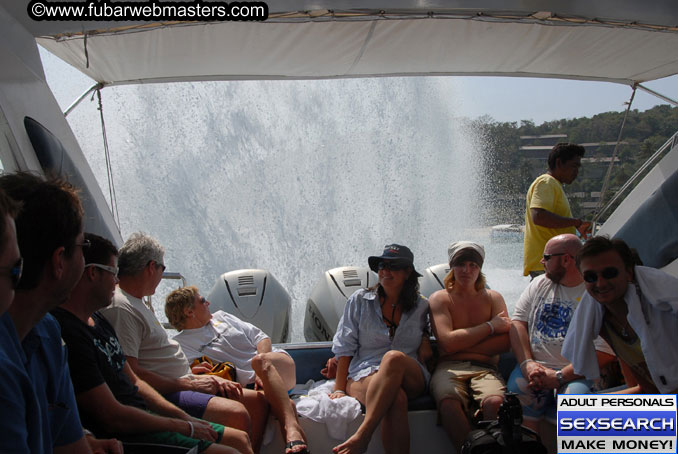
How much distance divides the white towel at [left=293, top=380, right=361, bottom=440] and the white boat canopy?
2.30 meters

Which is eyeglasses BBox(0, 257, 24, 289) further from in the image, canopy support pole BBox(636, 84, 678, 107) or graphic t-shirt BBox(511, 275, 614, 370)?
canopy support pole BBox(636, 84, 678, 107)

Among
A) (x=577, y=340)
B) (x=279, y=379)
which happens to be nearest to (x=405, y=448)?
(x=279, y=379)

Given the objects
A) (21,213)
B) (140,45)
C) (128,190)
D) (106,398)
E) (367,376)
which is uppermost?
(140,45)

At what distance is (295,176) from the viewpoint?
32.3ft

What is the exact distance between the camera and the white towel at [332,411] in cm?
→ 277

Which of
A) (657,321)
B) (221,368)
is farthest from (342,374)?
(657,321)

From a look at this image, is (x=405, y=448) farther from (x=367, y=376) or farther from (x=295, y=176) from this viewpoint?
(x=295, y=176)

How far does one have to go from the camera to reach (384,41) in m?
3.98

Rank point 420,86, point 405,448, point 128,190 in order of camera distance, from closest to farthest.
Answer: point 405,448
point 128,190
point 420,86

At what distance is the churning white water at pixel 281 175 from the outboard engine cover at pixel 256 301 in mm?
1702

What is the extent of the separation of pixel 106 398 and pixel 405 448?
4.84ft

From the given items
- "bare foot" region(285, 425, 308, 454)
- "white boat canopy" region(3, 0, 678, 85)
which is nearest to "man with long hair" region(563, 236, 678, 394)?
"bare foot" region(285, 425, 308, 454)

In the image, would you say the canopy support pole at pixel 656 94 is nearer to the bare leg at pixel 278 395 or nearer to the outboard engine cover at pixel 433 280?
the outboard engine cover at pixel 433 280

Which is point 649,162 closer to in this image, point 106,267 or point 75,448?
point 106,267
